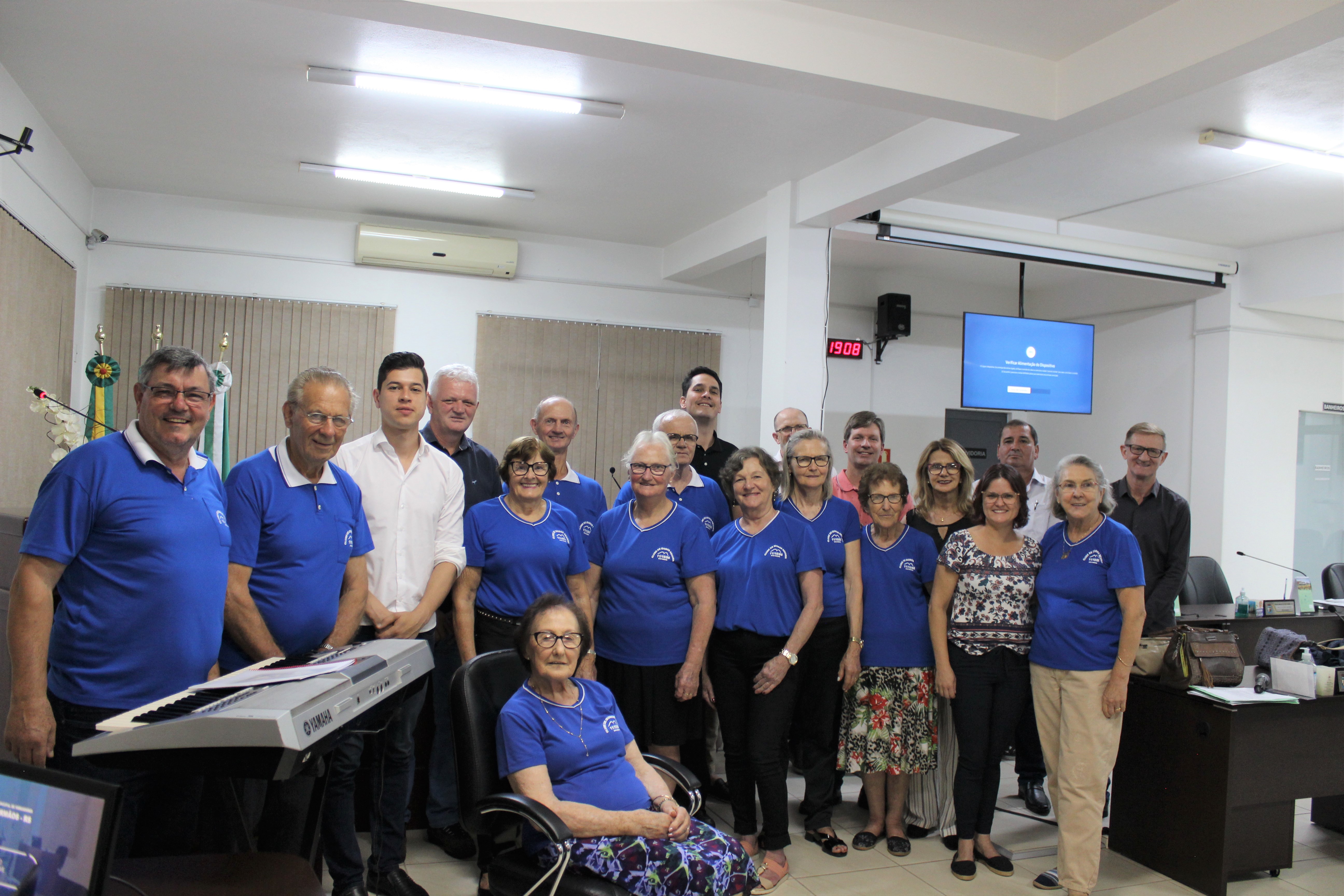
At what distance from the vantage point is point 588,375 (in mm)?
7414

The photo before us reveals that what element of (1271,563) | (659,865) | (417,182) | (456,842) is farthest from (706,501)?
(1271,563)

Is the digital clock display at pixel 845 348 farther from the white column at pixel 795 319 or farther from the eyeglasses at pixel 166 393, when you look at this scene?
the eyeglasses at pixel 166 393

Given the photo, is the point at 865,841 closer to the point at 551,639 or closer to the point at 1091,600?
the point at 1091,600

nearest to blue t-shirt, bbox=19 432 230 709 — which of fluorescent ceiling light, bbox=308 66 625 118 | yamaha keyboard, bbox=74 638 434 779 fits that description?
yamaha keyboard, bbox=74 638 434 779

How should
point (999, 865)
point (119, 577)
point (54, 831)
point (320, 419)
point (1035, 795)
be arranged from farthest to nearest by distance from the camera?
1. point (1035, 795)
2. point (999, 865)
3. point (320, 419)
4. point (119, 577)
5. point (54, 831)

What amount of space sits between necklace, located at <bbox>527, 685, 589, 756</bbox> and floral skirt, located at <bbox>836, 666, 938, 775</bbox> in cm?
144

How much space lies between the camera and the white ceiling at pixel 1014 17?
3.48 metres

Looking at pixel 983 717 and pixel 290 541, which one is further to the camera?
pixel 983 717

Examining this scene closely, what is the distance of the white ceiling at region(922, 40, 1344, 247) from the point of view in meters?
4.27

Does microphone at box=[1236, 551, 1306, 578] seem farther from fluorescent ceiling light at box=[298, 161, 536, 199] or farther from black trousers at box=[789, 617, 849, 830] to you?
fluorescent ceiling light at box=[298, 161, 536, 199]

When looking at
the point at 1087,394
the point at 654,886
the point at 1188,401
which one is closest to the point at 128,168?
the point at 654,886

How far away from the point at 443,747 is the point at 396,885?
0.57m

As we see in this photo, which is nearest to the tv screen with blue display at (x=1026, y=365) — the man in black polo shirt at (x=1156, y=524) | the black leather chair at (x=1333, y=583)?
the black leather chair at (x=1333, y=583)

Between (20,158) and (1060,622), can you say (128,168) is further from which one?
(1060,622)
